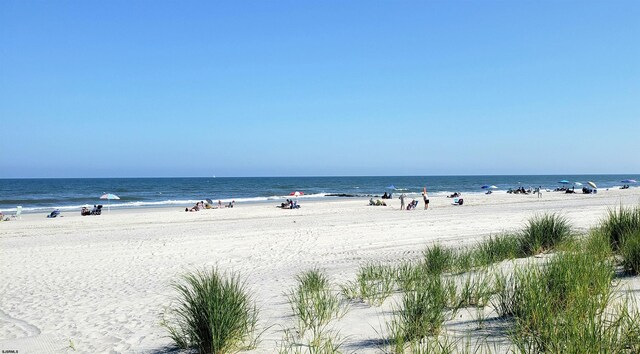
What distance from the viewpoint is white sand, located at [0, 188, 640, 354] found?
A: 5.97 metres

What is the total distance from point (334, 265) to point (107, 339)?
18.9ft

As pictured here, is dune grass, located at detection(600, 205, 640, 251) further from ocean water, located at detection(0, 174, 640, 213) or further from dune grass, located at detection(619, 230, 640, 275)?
ocean water, located at detection(0, 174, 640, 213)

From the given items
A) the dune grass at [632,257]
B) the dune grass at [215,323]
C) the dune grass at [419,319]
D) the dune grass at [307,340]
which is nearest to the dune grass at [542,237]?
the dune grass at [632,257]

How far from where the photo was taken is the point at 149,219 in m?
27.2

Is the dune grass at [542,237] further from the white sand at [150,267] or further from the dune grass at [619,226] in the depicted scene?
the white sand at [150,267]

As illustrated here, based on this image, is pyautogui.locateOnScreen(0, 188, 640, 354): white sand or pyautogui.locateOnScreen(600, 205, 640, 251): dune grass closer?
pyautogui.locateOnScreen(0, 188, 640, 354): white sand

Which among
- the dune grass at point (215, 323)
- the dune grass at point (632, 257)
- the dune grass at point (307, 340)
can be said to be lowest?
the dune grass at point (307, 340)

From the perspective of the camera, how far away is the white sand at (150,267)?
5973 mm

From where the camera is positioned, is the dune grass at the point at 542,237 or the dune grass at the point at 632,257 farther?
the dune grass at the point at 542,237

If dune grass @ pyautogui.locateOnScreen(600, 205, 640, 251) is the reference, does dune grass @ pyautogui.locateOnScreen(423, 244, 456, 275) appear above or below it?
below

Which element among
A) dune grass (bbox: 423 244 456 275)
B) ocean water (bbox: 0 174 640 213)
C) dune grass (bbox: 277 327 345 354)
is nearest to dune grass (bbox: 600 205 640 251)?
dune grass (bbox: 423 244 456 275)

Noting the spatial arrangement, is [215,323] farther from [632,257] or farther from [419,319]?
[632,257]

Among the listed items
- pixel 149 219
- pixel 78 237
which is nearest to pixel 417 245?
pixel 78 237

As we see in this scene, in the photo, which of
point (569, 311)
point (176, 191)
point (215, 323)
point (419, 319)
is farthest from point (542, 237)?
point (176, 191)
